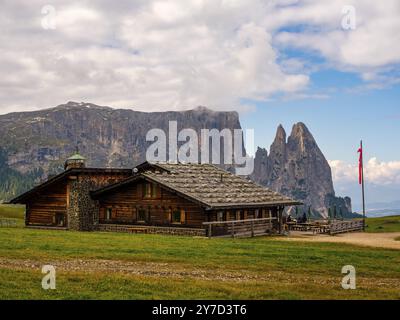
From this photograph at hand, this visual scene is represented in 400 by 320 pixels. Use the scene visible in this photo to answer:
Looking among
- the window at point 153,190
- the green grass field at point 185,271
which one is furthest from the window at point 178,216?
the green grass field at point 185,271

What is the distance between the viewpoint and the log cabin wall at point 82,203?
47.5m

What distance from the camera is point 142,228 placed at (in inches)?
1702

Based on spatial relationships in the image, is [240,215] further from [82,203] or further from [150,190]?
[82,203]

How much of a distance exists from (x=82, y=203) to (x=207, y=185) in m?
11.3

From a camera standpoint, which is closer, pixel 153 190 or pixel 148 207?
pixel 153 190

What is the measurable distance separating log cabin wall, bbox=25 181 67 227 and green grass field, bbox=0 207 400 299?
18.9 metres

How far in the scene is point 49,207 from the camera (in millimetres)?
49969

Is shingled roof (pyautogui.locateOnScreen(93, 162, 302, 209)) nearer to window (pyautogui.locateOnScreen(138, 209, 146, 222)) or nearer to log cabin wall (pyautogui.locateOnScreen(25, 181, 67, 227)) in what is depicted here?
window (pyautogui.locateOnScreen(138, 209, 146, 222))

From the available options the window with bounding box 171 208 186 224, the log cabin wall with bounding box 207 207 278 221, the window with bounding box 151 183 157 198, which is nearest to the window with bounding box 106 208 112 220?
A: the window with bounding box 151 183 157 198

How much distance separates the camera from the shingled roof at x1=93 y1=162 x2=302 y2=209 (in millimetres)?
41938

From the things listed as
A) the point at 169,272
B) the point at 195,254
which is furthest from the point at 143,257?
the point at 169,272

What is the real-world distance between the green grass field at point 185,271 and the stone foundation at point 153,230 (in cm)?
990

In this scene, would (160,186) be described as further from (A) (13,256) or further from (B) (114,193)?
(A) (13,256)

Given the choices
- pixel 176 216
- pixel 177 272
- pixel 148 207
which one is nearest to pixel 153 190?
pixel 148 207
